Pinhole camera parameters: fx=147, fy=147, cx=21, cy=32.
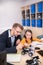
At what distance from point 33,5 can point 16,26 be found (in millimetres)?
3610

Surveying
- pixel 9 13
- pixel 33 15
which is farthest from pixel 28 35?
pixel 9 13

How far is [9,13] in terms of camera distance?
741 cm

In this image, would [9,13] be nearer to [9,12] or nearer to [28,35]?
[9,12]

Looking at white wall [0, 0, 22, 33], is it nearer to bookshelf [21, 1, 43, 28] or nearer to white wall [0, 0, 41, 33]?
white wall [0, 0, 41, 33]

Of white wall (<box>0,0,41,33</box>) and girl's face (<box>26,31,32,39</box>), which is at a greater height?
white wall (<box>0,0,41,33</box>)

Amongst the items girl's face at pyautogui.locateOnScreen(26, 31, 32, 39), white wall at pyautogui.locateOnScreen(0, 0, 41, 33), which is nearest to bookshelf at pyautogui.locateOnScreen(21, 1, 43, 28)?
white wall at pyautogui.locateOnScreen(0, 0, 41, 33)

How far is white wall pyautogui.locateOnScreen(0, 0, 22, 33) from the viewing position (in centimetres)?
730

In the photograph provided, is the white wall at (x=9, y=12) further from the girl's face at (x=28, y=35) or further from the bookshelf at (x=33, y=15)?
the girl's face at (x=28, y=35)

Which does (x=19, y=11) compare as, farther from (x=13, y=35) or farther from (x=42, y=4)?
(x=13, y=35)

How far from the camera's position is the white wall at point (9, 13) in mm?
7297

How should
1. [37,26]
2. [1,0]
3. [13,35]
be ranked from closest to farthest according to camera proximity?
[13,35] < [37,26] < [1,0]

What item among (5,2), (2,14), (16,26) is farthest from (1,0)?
(16,26)

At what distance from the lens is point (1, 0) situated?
284 inches

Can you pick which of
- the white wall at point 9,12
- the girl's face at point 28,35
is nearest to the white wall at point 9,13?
the white wall at point 9,12
